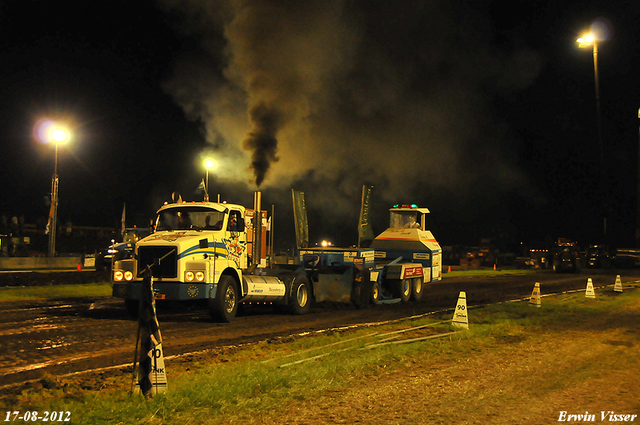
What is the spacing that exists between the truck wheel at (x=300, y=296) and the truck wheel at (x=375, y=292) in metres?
2.69

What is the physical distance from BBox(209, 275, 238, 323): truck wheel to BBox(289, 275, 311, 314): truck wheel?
2232mm

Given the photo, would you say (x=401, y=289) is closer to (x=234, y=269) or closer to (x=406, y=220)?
(x=406, y=220)

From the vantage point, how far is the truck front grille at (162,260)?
13.2m

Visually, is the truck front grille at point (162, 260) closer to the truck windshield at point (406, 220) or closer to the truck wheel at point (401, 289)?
the truck wheel at point (401, 289)

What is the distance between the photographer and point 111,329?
12281mm

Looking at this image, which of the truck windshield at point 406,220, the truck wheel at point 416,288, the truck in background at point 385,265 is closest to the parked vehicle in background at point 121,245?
the truck in background at point 385,265

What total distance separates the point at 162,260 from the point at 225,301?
1.77 meters

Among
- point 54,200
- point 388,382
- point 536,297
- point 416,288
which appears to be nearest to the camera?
point 388,382

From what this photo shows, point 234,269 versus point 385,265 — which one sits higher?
point 234,269

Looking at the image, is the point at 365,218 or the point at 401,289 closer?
the point at 401,289

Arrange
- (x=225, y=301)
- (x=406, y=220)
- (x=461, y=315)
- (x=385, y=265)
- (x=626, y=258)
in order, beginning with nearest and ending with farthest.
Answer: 1. (x=461, y=315)
2. (x=225, y=301)
3. (x=385, y=265)
4. (x=406, y=220)
5. (x=626, y=258)

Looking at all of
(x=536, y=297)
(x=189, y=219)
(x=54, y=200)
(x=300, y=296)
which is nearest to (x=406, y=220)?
(x=536, y=297)

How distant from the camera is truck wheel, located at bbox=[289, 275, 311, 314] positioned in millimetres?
16109

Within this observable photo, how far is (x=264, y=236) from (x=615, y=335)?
8.88 meters
